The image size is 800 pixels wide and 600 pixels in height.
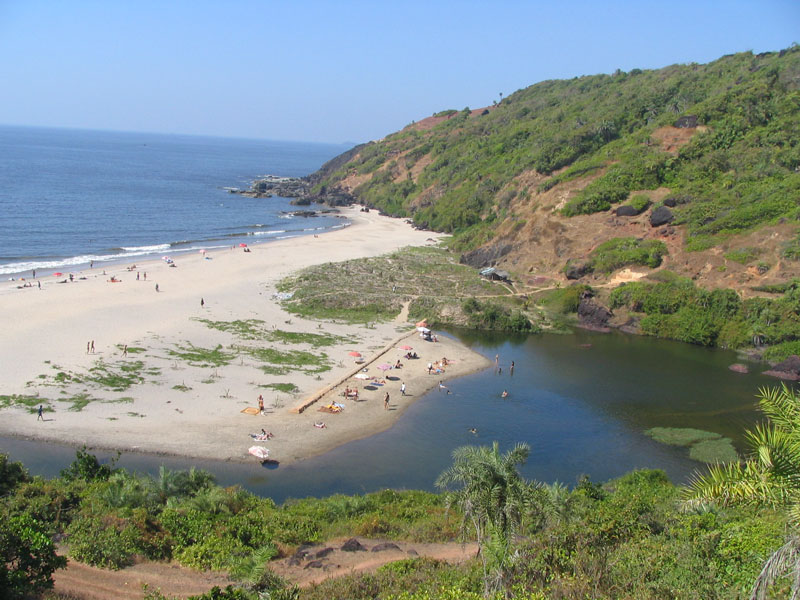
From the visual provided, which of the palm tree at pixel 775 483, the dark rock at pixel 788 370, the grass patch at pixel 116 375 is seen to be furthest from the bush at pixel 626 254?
the palm tree at pixel 775 483

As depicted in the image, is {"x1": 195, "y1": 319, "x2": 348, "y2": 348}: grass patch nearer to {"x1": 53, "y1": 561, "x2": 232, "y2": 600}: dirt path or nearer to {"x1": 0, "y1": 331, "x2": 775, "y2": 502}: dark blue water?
{"x1": 0, "y1": 331, "x2": 775, "y2": 502}: dark blue water

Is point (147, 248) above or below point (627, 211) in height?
below

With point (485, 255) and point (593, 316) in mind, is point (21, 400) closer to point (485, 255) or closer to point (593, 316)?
point (593, 316)

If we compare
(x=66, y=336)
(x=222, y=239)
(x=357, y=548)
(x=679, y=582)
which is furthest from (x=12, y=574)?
(x=222, y=239)

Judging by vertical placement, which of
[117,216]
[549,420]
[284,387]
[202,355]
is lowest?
[549,420]

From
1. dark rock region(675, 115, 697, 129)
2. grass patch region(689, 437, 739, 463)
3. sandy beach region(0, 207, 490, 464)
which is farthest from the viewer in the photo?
dark rock region(675, 115, 697, 129)

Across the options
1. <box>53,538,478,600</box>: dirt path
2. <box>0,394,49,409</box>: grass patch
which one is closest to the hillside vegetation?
<box>53,538,478,600</box>: dirt path

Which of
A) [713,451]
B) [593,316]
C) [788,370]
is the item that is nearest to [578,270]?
[593,316]
